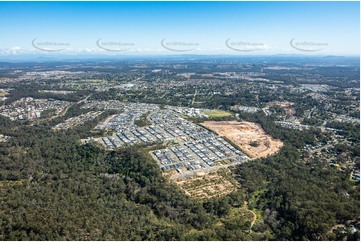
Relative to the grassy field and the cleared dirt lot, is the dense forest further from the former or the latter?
the grassy field

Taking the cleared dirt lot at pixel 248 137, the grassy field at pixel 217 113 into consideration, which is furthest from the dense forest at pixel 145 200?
the grassy field at pixel 217 113

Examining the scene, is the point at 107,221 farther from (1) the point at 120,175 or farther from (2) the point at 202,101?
(2) the point at 202,101

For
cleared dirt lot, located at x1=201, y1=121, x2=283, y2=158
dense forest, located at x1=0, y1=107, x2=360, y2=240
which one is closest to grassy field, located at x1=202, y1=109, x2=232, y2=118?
cleared dirt lot, located at x1=201, y1=121, x2=283, y2=158

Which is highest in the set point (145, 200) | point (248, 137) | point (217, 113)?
point (145, 200)

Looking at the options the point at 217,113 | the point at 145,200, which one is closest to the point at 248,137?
the point at 217,113

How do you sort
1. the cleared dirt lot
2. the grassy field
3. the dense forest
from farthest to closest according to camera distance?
the grassy field, the cleared dirt lot, the dense forest

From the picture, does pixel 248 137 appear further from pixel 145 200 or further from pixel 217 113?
pixel 145 200
